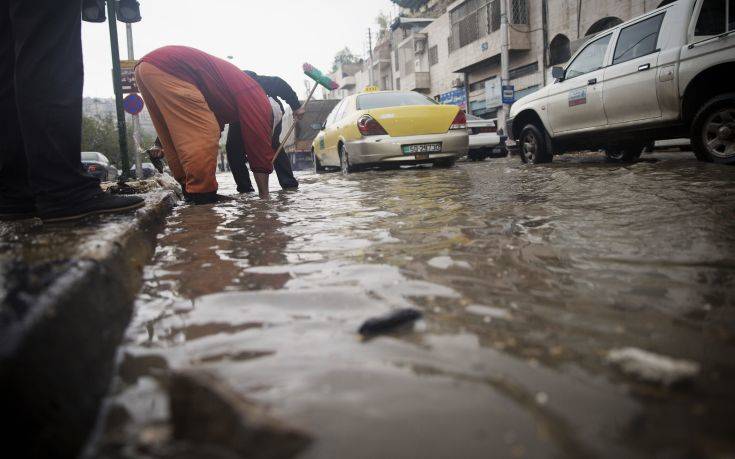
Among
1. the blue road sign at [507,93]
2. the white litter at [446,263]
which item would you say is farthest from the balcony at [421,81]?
the white litter at [446,263]

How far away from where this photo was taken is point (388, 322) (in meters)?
1.20

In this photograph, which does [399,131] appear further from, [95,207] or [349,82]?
[349,82]

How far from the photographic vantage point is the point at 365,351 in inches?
42.8

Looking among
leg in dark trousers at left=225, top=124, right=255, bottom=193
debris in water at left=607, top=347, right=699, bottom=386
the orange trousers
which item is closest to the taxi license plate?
leg in dark trousers at left=225, top=124, right=255, bottom=193

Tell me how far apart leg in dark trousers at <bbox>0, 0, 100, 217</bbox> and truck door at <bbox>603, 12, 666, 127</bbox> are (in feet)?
17.2

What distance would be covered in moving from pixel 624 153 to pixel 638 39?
7.43ft

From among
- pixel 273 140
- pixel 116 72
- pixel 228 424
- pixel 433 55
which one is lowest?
pixel 228 424

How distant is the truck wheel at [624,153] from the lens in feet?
23.4

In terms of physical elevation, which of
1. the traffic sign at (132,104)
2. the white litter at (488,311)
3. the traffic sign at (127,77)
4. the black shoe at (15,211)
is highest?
the traffic sign at (127,77)

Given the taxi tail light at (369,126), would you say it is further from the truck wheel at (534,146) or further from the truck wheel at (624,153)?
the truck wheel at (624,153)

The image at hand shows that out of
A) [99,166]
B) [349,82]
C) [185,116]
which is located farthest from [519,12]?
[349,82]

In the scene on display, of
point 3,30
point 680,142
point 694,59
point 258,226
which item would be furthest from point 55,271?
point 680,142

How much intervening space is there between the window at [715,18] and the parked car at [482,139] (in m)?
6.30

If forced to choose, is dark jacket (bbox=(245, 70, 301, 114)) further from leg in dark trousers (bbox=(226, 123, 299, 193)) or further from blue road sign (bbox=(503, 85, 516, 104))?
blue road sign (bbox=(503, 85, 516, 104))
